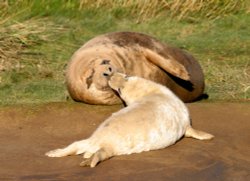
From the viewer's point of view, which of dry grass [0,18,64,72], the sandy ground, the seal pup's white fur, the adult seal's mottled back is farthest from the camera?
dry grass [0,18,64,72]

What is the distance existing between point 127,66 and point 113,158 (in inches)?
77.9

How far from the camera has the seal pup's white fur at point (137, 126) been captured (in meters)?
5.29

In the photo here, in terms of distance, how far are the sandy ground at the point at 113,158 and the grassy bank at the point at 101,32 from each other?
0.71m

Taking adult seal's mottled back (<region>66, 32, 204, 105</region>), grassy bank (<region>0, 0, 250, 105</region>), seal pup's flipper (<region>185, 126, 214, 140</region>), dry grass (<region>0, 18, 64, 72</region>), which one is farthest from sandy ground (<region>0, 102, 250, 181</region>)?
dry grass (<region>0, 18, 64, 72</region>)

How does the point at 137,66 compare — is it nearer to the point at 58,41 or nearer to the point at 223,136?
the point at 223,136

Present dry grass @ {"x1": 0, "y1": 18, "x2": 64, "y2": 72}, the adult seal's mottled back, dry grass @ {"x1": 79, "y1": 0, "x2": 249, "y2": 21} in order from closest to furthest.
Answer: the adult seal's mottled back < dry grass @ {"x1": 0, "y1": 18, "x2": 64, "y2": 72} < dry grass @ {"x1": 79, "y1": 0, "x2": 249, "y2": 21}

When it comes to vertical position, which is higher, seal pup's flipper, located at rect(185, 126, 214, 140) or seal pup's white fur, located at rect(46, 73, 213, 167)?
seal pup's white fur, located at rect(46, 73, 213, 167)

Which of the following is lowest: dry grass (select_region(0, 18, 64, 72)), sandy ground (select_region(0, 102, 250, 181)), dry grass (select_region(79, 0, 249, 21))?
dry grass (select_region(0, 18, 64, 72))

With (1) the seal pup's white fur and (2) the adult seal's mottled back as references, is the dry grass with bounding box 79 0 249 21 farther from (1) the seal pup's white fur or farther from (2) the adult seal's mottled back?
(1) the seal pup's white fur

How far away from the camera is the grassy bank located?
8125 mm

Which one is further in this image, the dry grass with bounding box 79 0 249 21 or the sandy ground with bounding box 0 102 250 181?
the dry grass with bounding box 79 0 249 21

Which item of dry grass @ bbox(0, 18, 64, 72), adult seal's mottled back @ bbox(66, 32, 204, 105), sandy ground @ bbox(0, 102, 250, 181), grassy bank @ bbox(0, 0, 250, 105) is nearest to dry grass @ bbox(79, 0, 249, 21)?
grassy bank @ bbox(0, 0, 250, 105)

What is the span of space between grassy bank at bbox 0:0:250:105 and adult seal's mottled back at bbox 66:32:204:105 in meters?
0.37

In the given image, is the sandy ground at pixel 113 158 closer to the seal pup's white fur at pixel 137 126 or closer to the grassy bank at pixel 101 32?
the seal pup's white fur at pixel 137 126
